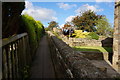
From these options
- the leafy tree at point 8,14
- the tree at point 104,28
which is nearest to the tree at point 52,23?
the tree at point 104,28

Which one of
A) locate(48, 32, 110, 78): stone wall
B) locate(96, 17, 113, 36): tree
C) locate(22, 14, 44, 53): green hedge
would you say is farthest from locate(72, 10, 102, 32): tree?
locate(48, 32, 110, 78): stone wall

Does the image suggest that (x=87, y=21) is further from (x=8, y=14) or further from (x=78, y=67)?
(x=78, y=67)

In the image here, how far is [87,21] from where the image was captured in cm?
2852

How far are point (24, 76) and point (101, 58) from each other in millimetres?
8636

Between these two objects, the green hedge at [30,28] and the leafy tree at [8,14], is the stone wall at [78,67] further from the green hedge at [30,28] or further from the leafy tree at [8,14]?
the green hedge at [30,28]

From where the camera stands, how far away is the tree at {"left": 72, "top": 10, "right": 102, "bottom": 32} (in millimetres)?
28297

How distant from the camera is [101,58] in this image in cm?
1007

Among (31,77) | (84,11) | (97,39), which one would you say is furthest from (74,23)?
(31,77)

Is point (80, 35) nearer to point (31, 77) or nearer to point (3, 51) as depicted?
point (31, 77)

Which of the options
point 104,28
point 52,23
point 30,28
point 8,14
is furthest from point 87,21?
point 8,14

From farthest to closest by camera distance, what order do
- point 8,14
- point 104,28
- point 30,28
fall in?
point 104,28
point 30,28
point 8,14

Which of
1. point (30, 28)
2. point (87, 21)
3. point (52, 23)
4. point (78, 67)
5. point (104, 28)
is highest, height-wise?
point (52, 23)

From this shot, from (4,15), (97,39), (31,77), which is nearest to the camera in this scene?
(4,15)

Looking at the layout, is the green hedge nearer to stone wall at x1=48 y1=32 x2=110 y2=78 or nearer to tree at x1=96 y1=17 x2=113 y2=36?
stone wall at x1=48 y1=32 x2=110 y2=78
